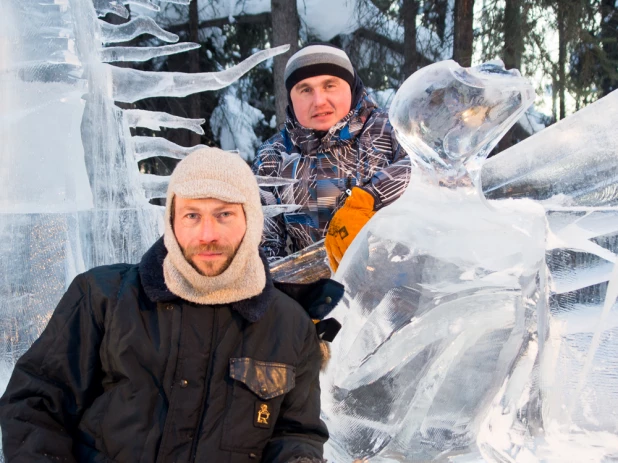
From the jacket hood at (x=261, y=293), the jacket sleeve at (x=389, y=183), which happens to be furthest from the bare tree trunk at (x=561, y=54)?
the jacket hood at (x=261, y=293)

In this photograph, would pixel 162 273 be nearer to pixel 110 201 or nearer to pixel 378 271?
pixel 378 271

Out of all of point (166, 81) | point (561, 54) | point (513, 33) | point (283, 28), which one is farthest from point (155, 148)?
point (561, 54)

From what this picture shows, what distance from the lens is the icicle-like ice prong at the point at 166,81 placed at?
2.45 meters

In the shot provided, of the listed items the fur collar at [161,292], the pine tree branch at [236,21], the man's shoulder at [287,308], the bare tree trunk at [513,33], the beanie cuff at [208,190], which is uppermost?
the pine tree branch at [236,21]

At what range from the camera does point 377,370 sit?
6.15ft

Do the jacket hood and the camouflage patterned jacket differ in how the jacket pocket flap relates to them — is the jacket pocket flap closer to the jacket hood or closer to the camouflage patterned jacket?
the jacket hood

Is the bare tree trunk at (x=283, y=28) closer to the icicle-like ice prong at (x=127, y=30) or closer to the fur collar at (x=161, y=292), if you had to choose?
the icicle-like ice prong at (x=127, y=30)

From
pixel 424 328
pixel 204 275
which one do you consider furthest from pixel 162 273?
pixel 424 328

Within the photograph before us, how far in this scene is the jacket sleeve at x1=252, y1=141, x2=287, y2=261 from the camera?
2496mm

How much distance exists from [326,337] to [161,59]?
23.2 feet

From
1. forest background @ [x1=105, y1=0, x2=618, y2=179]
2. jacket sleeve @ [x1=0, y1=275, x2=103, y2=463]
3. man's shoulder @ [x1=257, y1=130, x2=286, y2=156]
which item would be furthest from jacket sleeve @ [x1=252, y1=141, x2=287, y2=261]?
forest background @ [x1=105, y1=0, x2=618, y2=179]

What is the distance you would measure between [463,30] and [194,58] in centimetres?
310

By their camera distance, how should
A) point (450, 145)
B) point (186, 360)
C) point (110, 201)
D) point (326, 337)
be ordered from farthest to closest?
point (110, 201) < point (450, 145) < point (326, 337) < point (186, 360)

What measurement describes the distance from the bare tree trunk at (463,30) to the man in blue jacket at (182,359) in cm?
584
